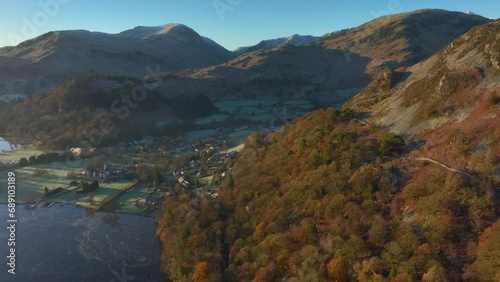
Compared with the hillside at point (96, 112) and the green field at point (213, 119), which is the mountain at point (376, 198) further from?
the green field at point (213, 119)

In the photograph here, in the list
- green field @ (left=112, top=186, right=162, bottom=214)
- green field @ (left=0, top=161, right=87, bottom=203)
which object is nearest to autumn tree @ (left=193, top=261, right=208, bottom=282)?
green field @ (left=112, top=186, right=162, bottom=214)

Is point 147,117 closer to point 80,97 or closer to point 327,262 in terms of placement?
point 80,97

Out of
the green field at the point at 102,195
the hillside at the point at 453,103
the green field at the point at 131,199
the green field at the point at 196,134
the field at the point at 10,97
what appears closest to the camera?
the hillside at the point at 453,103

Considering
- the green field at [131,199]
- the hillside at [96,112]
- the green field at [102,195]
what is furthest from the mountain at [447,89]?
the hillside at [96,112]

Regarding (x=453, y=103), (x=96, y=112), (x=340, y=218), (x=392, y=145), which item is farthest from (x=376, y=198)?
(x=96, y=112)

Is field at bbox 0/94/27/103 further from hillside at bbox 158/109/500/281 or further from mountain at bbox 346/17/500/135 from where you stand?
mountain at bbox 346/17/500/135

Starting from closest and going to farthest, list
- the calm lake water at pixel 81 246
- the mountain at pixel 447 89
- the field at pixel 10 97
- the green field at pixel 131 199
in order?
the mountain at pixel 447 89 → the calm lake water at pixel 81 246 → the green field at pixel 131 199 → the field at pixel 10 97

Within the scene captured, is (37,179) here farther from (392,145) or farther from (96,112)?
(392,145)
